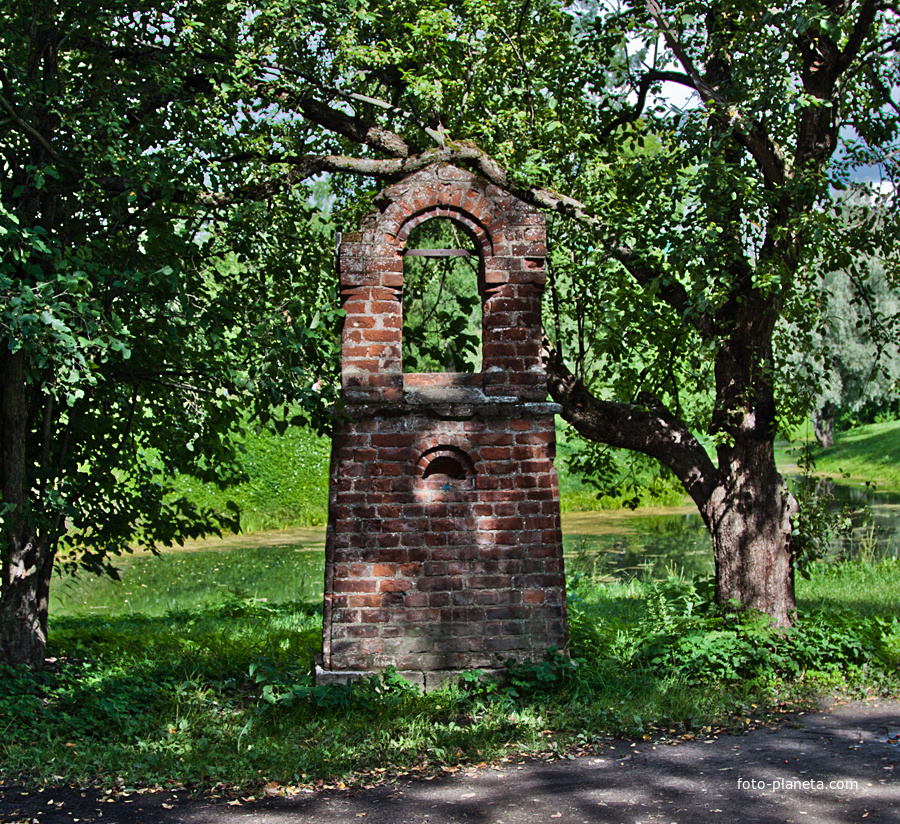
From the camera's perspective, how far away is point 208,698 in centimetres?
619

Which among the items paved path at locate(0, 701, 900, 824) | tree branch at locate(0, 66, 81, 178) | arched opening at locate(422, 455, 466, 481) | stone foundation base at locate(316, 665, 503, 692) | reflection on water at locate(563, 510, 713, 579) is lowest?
paved path at locate(0, 701, 900, 824)

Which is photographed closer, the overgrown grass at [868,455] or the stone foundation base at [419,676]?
the stone foundation base at [419,676]

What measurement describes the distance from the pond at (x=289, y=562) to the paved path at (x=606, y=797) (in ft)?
19.7

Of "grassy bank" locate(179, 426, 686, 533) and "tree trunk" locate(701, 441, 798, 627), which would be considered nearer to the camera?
"tree trunk" locate(701, 441, 798, 627)

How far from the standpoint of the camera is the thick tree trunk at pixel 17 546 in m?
6.29

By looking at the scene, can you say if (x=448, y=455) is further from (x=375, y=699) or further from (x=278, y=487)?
(x=278, y=487)

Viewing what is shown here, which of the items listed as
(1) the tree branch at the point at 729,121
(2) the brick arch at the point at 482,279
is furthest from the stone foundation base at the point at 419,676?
(1) the tree branch at the point at 729,121

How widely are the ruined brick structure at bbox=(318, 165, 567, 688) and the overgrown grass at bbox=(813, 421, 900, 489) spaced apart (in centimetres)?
2232

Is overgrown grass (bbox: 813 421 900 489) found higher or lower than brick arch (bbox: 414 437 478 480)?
higher

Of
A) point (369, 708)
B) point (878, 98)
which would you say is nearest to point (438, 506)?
point (369, 708)

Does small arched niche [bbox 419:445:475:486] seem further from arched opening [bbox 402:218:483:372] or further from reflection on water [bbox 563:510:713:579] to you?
reflection on water [bbox 563:510:713:579]

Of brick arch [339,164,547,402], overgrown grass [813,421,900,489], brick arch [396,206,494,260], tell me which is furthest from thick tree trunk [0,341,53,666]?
overgrown grass [813,421,900,489]

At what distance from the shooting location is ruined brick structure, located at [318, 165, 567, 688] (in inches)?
239

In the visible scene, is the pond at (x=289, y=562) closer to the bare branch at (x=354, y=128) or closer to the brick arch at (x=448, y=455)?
the brick arch at (x=448, y=455)
